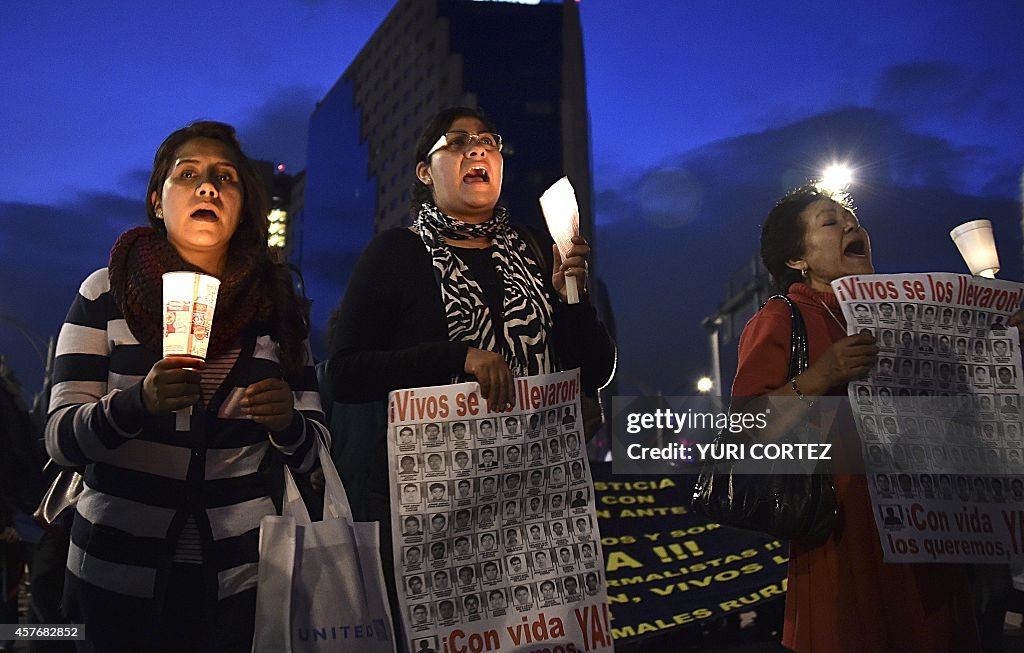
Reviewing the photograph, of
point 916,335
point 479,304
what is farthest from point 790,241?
point 479,304

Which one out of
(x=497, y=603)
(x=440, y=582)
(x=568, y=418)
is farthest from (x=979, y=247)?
(x=440, y=582)

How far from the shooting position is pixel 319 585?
2.22 m

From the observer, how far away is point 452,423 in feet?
8.09

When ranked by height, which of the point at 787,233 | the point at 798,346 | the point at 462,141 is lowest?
the point at 798,346

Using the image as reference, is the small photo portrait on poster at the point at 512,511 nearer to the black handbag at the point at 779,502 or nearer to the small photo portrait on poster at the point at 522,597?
the small photo portrait on poster at the point at 522,597

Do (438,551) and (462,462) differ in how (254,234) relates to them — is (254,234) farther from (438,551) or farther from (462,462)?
(438,551)

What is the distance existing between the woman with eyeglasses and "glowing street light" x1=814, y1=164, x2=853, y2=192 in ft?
4.36

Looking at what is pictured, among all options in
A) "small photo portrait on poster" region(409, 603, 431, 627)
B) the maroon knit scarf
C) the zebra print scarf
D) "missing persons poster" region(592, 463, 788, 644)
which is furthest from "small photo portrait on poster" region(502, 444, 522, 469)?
→ "missing persons poster" region(592, 463, 788, 644)

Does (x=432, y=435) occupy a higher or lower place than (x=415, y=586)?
higher

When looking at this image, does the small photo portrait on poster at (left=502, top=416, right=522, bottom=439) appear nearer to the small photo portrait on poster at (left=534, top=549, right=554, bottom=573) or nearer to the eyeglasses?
the small photo portrait on poster at (left=534, top=549, right=554, bottom=573)

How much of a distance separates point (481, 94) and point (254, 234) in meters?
77.8

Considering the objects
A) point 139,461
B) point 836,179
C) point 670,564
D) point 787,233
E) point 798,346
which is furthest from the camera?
point 670,564

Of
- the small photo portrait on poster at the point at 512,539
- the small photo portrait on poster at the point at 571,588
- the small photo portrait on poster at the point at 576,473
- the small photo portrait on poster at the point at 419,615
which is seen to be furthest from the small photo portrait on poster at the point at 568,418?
the small photo portrait on poster at the point at 419,615

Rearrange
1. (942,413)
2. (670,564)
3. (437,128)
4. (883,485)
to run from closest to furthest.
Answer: (883,485), (942,413), (437,128), (670,564)
